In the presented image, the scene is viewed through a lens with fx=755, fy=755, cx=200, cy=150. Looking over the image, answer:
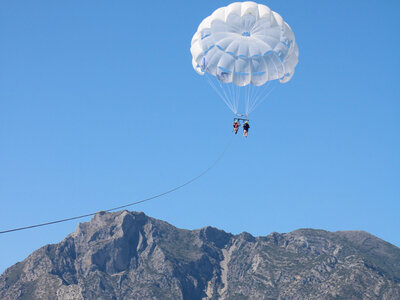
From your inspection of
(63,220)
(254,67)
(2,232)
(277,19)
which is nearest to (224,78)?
(254,67)

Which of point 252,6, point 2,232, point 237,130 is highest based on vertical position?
point 252,6

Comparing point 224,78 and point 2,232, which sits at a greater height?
point 224,78

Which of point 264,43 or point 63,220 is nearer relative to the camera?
point 63,220

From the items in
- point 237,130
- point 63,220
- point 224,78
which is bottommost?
point 63,220

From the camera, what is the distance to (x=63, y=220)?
250 feet

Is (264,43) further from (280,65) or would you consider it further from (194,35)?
(194,35)

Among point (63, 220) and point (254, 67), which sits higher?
point (254, 67)

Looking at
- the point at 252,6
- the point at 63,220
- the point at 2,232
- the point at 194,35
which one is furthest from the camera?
the point at 194,35

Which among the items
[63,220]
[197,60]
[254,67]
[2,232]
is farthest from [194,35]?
[2,232]

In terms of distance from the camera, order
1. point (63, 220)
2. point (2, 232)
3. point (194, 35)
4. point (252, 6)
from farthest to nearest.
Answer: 1. point (194, 35)
2. point (252, 6)
3. point (63, 220)
4. point (2, 232)

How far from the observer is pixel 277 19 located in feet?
389

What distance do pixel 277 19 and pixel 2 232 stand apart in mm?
67448

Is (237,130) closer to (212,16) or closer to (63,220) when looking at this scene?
(212,16)

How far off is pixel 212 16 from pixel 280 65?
13.4 meters
